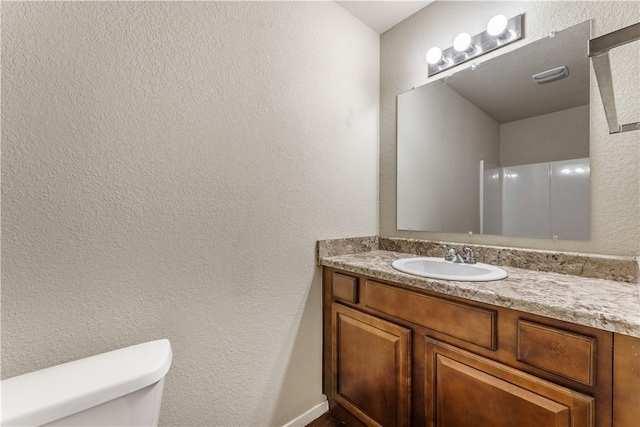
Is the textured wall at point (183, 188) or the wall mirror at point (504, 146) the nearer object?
the textured wall at point (183, 188)

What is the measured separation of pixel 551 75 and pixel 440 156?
578 mm

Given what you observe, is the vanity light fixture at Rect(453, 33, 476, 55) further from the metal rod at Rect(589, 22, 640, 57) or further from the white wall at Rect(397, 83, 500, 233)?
the metal rod at Rect(589, 22, 640, 57)

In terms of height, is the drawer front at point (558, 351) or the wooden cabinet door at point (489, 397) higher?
the drawer front at point (558, 351)

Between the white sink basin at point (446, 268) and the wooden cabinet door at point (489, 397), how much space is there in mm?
297

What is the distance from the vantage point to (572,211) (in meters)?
1.15

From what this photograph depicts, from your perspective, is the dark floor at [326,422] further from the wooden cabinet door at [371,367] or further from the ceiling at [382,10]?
the ceiling at [382,10]

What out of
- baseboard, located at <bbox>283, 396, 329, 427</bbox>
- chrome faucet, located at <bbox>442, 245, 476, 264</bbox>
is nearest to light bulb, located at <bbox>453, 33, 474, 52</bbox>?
chrome faucet, located at <bbox>442, 245, 476, 264</bbox>

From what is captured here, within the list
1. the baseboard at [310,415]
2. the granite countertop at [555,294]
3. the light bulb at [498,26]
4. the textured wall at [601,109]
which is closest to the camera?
the granite countertop at [555,294]

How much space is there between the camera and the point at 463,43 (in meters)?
1.43

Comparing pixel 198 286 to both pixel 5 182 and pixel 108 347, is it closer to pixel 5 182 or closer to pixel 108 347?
pixel 108 347

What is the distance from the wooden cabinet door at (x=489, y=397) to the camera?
29.6 inches

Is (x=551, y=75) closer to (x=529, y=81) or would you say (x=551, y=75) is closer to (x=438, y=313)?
(x=529, y=81)

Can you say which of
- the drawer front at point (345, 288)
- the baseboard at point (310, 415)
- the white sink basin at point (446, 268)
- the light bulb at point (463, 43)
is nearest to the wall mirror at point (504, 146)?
the light bulb at point (463, 43)

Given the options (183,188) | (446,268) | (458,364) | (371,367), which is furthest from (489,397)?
(183,188)
